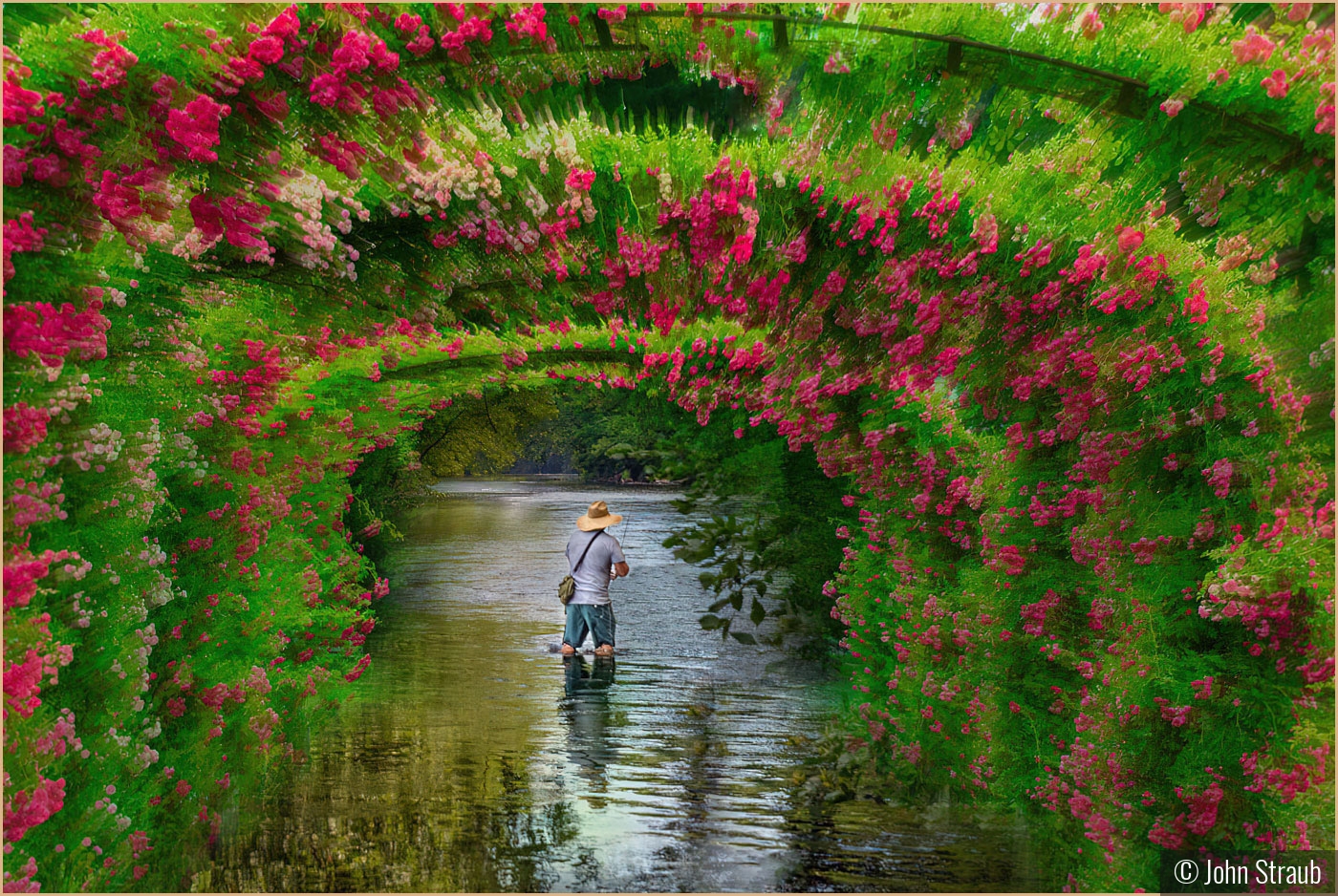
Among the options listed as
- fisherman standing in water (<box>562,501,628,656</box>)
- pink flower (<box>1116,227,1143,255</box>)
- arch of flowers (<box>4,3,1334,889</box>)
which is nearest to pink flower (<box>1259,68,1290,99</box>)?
arch of flowers (<box>4,3,1334,889</box>)

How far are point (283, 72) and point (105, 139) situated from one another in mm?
523

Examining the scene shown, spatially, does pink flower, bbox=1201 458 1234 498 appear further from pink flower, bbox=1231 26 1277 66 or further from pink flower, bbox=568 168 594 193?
pink flower, bbox=568 168 594 193

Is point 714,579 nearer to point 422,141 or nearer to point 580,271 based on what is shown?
point 580,271

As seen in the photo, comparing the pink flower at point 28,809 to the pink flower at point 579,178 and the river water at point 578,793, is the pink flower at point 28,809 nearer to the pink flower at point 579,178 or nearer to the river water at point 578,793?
the river water at point 578,793

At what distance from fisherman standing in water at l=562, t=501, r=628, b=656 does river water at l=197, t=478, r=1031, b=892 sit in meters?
0.37

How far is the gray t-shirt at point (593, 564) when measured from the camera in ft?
33.9

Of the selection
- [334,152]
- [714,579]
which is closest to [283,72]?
[334,152]

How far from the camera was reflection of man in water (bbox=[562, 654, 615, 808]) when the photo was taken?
6.91m

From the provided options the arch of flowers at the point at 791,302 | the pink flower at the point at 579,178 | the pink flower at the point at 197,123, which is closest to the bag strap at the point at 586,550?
the arch of flowers at the point at 791,302

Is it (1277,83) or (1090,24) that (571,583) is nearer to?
(1090,24)

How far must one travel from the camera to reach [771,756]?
23.5 ft

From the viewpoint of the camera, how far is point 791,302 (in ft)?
17.7

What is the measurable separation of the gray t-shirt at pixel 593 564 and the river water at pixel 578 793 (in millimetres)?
662

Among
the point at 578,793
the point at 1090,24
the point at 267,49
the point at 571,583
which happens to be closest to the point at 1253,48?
the point at 1090,24
